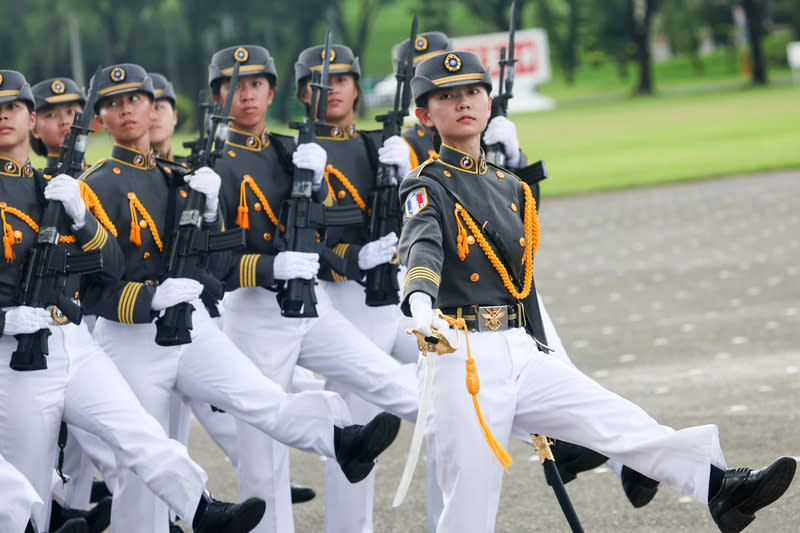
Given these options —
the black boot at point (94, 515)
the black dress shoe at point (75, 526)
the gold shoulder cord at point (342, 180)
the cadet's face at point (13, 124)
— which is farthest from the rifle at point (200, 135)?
the black dress shoe at point (75, 526)

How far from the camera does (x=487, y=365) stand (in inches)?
190

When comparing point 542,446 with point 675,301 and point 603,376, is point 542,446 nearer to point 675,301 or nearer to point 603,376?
point 603,376

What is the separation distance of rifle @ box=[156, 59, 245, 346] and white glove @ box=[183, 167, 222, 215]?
4 cm

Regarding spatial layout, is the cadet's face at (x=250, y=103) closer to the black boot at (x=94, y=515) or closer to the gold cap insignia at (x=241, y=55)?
the gold cap insignia at (x=241, y=55)

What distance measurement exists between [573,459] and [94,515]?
2.27 metres

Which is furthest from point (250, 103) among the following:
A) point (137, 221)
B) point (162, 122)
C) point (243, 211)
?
point (137, 221)

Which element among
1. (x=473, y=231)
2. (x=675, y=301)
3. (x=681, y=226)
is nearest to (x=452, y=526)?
(x=473, y=231)

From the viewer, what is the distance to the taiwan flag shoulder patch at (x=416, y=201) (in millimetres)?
4848

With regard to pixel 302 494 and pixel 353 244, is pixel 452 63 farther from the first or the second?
pixel 302 494

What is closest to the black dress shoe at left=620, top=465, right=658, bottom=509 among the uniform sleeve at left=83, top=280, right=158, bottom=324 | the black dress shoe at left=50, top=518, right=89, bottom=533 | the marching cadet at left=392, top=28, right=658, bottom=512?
the marching cadet at left=392, top=28, right=658, bottom=512

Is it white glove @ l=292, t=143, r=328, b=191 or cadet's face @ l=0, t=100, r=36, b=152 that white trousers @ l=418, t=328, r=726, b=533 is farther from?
cadet's face @ l=0, t=100, r=36, b=152

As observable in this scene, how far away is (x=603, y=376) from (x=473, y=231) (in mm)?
5078

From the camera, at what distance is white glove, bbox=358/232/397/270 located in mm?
6762

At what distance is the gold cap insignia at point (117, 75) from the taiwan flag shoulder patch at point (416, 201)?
223 cm
